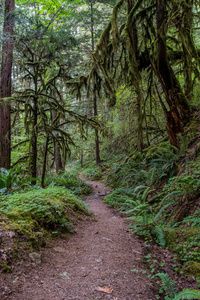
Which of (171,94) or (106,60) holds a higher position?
(106,60)

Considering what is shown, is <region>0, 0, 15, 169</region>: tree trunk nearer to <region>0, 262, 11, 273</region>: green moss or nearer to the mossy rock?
<region>0, 262, 11, 273</region>: green moss

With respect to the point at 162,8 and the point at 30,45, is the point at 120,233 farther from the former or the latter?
the point at 30,45

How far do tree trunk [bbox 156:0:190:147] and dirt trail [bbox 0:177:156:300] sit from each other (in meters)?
3.64

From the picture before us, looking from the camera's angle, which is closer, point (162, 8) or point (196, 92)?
point (162, 8)

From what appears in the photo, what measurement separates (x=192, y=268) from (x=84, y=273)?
48.2 inches

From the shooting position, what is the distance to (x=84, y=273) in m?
2.19

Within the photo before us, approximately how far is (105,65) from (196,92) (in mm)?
3760

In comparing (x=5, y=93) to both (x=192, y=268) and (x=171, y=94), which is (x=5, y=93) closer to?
A: (x=171, y=94)

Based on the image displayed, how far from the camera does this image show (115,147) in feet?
40.8

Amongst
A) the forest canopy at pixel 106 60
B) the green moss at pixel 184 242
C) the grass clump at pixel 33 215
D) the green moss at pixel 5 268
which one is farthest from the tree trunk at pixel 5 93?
the green moss at pixel 184 242

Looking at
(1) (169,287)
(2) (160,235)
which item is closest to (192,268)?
(1) (169,287)

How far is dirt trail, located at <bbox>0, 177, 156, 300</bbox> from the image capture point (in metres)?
1.76

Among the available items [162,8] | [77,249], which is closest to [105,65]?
[162,8]

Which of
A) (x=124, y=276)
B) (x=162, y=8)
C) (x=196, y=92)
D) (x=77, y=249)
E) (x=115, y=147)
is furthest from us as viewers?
(x=115, y=147)
